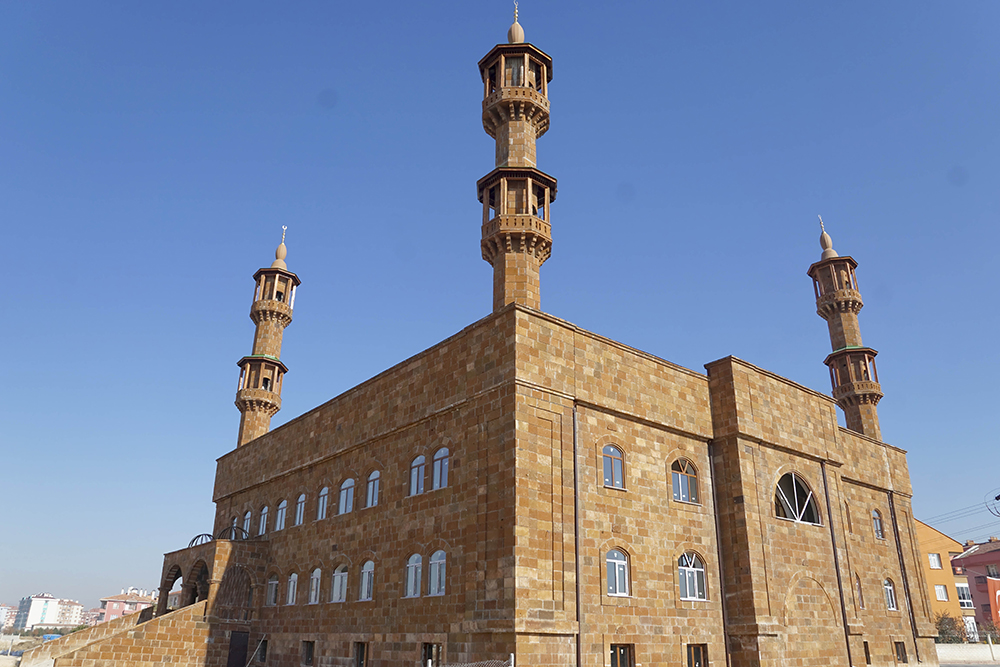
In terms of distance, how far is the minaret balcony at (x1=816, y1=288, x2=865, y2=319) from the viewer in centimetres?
3509

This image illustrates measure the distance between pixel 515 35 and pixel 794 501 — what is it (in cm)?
1899

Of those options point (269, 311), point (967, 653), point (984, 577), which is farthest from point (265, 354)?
point (984, 577)

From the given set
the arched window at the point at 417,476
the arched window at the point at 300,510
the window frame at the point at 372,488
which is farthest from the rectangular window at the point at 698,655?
the arched window at the point at 300,510

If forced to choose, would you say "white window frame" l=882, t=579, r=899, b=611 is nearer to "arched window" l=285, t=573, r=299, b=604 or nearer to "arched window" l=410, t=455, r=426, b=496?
"arched window" l=410, t=455, r=426, b=496

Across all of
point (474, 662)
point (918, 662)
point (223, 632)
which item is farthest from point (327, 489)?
point (918, 662)

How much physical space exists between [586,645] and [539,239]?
468 inches

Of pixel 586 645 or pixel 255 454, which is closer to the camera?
pixel 586 645

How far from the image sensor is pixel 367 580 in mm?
21062

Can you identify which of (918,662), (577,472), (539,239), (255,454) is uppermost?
(539,239)

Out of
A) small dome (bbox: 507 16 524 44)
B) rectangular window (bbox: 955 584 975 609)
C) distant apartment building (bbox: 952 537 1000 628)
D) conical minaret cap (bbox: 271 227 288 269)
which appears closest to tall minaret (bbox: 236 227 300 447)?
conical minaret cap (bbox: 271 227 288 269)

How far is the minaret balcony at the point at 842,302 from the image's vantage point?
35.1 metres

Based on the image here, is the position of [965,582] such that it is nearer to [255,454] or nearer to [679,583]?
[679,583]

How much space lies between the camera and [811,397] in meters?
24.8

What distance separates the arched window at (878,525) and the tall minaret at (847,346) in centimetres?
580
